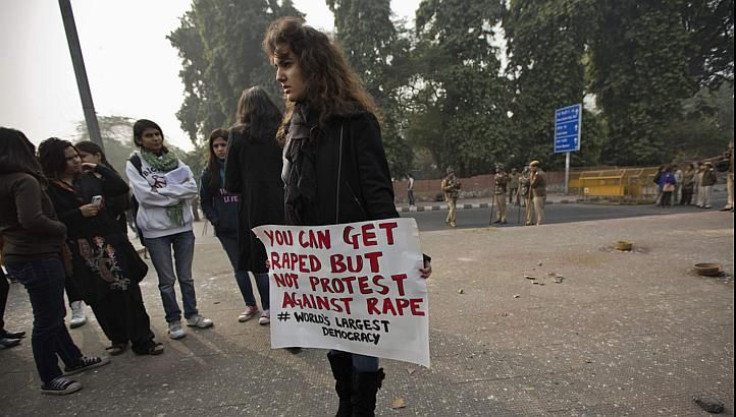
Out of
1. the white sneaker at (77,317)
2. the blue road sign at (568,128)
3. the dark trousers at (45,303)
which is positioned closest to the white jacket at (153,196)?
the dark trousers at (45,303)

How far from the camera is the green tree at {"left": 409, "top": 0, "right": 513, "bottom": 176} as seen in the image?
19.6 meters

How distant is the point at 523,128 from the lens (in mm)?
20562

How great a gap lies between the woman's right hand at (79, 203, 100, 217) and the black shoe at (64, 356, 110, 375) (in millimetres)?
1062

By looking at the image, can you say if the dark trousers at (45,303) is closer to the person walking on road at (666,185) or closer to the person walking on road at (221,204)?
the person walking on road at (221,204)

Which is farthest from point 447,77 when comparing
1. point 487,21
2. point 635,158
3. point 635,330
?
point 635,330

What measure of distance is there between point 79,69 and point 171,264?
4315mm

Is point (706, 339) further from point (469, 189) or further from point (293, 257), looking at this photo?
point (469, 189)

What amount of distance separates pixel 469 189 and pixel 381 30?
394 inches

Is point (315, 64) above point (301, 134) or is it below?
above

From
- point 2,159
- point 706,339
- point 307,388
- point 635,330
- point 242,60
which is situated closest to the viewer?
point 2,159

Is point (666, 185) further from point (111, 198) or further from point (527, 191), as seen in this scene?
point (111, 198)

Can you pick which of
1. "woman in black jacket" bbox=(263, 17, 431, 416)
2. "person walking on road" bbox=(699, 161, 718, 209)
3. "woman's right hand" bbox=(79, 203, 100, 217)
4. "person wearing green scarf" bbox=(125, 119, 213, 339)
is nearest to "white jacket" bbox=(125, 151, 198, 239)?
"person wearing green scarf" bbox=(125, 119, 213, 339)

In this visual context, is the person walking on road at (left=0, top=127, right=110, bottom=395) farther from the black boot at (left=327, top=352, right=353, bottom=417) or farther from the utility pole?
the utility pole

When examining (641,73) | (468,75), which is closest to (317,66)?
→ (468,75)
